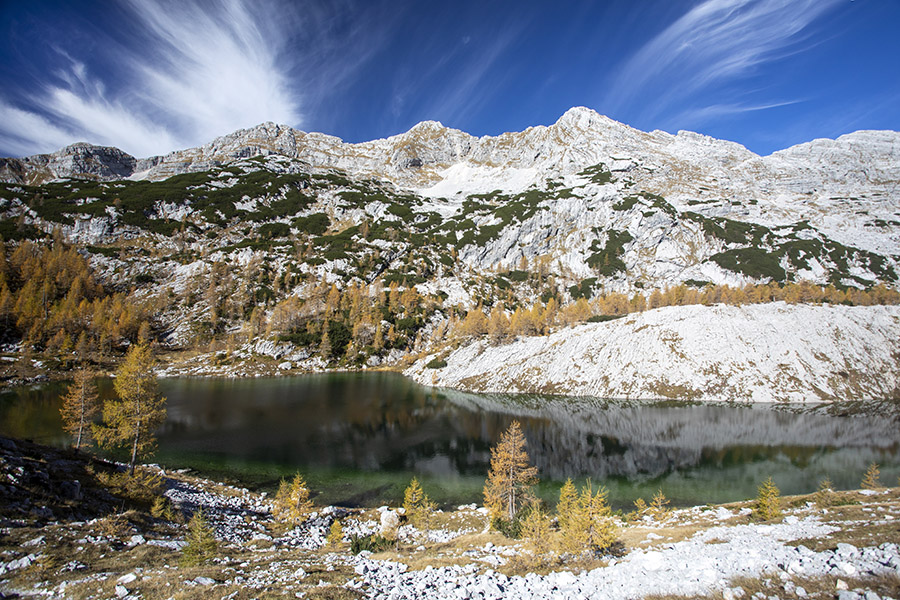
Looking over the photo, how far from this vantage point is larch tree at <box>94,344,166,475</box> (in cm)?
2817

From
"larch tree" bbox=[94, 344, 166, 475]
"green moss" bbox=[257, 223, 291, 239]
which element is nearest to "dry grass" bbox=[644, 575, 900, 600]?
"larch tree" bbox=[94, 344, 166, 475]

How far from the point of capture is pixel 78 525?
1631 cm

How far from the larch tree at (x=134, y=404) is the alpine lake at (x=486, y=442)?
11.7 meters

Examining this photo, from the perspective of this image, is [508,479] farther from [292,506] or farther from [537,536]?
[292,506]

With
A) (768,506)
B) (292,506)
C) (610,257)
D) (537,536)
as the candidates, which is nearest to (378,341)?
(292,506)

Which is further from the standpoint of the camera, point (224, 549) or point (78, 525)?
point (224, 549)

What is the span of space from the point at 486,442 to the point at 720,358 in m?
68.1

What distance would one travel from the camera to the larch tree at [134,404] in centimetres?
2817

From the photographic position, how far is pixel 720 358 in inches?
3310

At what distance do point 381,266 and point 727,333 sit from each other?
13940cm

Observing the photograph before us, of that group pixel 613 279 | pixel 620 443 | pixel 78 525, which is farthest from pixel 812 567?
pixel 613 279

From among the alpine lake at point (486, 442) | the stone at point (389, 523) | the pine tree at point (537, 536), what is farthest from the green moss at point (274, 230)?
the pine tree at point (537, 536)

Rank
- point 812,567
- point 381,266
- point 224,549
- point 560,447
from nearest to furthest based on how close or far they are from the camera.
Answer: point 812,567 < point 224,549 < point 560,447 < point 381,266

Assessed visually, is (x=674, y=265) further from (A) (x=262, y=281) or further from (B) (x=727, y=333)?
(A) (x=262, y=281)
